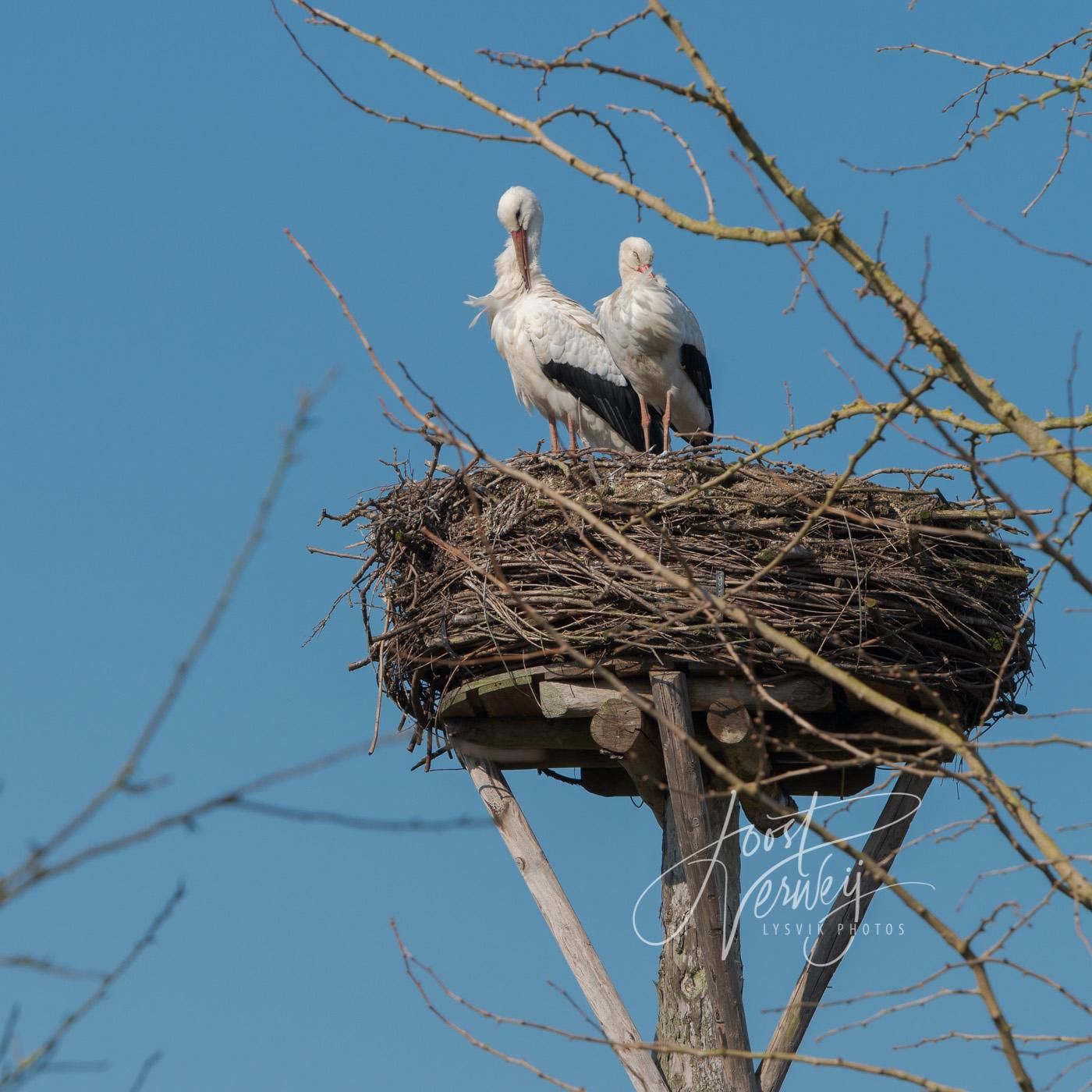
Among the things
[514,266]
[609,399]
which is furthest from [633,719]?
[514,266]

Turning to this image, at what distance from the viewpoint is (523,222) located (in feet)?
32.1

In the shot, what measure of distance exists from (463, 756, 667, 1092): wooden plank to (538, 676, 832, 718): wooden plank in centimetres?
53

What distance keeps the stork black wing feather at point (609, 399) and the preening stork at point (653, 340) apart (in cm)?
17

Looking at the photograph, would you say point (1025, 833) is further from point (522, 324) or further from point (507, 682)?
point (522, 324)

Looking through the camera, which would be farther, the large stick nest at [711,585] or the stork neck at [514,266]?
the stork neck at [514,266]

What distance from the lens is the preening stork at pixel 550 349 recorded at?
31.0 feet

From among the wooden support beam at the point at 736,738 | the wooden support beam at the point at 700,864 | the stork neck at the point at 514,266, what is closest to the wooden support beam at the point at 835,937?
the wooden support beam at the point at 700,864

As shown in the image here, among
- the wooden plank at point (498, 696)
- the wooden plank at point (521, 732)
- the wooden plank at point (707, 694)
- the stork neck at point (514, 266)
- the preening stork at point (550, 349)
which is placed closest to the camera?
the wooden plank at point (707, 694)

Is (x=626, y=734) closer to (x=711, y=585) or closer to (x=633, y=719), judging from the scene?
(x=633, y=719)

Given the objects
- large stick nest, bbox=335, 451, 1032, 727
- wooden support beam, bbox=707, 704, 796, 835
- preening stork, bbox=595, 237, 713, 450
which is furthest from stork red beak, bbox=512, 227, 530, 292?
wooden support beam, bbox=707, 704, 796, 835

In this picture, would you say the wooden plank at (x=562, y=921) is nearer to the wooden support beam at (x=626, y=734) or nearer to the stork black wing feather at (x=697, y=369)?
the wooden support beam at (x=626, y=734)

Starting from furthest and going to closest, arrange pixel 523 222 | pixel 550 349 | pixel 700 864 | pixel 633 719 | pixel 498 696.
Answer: pixel 523 222 → pixel 550 349 → pixel 498 696 → pixel 700 864 → pixel 633 719

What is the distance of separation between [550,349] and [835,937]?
442 cm

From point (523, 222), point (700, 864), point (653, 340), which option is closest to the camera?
point (700, 864)
